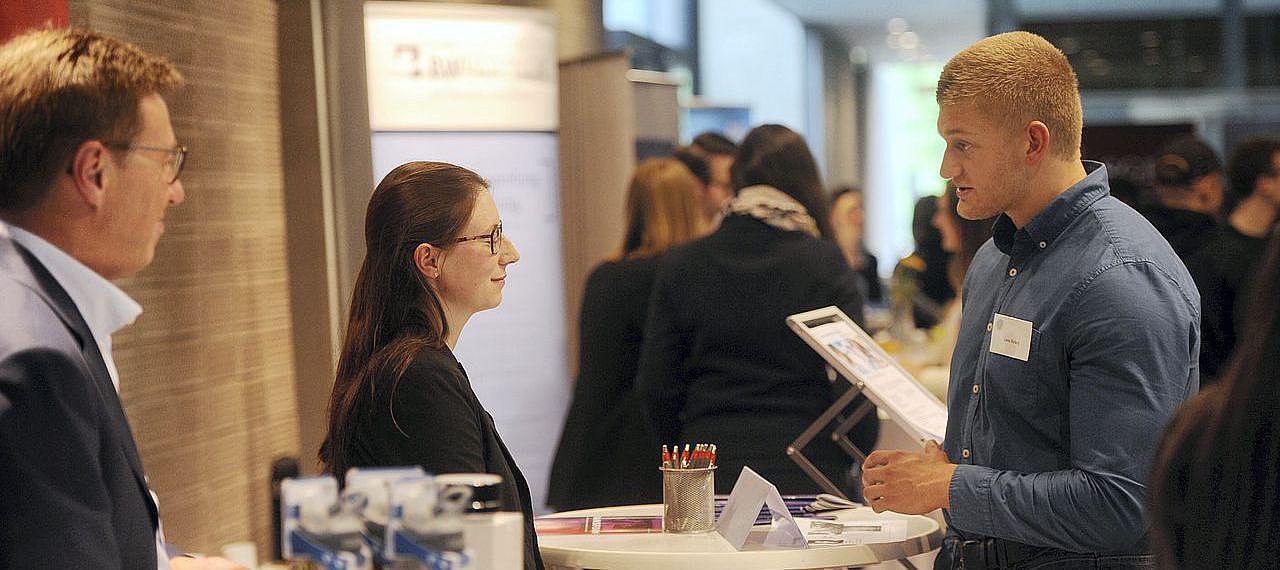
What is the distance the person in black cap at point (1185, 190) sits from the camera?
495 cm

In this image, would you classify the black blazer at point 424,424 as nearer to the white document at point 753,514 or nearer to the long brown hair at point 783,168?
the white document at point 753,514

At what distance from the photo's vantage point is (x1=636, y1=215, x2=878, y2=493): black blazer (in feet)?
11.3

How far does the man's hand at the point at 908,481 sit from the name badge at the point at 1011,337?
213 mm

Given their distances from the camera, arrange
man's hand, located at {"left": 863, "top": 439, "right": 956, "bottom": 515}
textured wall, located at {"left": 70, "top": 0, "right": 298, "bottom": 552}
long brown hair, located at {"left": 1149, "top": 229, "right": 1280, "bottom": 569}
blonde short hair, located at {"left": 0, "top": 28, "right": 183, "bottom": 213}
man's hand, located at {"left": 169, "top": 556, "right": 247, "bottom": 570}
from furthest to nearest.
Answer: textured wall, located at {"left": 70, "top": 0, "right": 298, "bottom": 552} < man's hand, located at {"left": 863, "top": 439, "right": 956, "bottom": 515} < man's hand, located at {"left": 169, "top": 556, "right": 247, "bottom": 570} < blonde short hair, located at {"left": 0, "top": 28, "right": 183, "bottom": 213} < long brown hair, located at {"left": 1149, "top": 229, "right": 1280, "bottom": 569}

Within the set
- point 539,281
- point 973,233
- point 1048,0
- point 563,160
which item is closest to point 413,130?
point 539,281

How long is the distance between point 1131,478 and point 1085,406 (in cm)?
12

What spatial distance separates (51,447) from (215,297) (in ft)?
7.78

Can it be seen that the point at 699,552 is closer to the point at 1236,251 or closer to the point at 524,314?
the point at 524,314

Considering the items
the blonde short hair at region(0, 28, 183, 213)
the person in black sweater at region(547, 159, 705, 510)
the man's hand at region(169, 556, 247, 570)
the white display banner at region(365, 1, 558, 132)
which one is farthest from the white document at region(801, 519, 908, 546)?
the white display banner at region(365, 1, 558, 132)

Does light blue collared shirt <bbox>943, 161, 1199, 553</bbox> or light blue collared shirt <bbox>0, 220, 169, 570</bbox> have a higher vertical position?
light blue collared shirt <bbox>0, 220, 169, 570</bbox>

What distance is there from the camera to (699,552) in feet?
8.09

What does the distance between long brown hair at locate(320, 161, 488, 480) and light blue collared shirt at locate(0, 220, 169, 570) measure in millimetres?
654

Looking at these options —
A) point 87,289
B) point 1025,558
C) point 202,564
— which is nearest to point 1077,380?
point 1025,558

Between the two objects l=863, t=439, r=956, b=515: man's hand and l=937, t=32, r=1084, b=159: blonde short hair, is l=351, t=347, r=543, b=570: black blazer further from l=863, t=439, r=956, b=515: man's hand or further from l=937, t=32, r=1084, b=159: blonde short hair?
l=937, t=32, r=1084, b=159: blonde short hair
